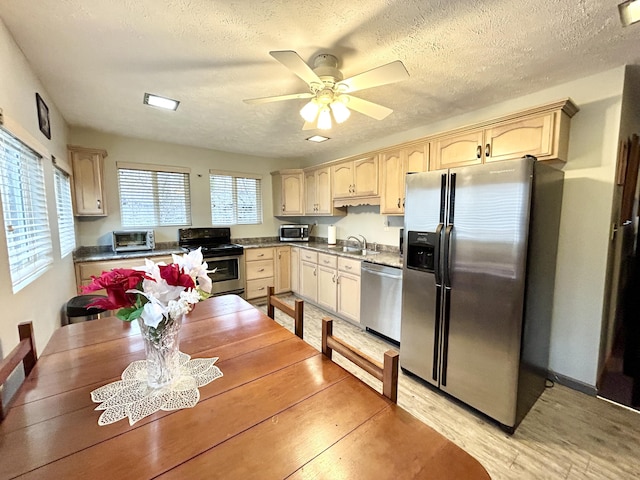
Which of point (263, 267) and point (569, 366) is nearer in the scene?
point (569, 366)

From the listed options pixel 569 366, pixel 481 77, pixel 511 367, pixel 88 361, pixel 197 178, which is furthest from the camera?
pixel 197 178

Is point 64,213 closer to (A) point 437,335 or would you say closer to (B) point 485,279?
(A) point 437,335

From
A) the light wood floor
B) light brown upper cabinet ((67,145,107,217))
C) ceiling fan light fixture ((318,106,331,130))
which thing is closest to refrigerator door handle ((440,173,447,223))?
ceiling fan light fixture ((318,106,331,130))

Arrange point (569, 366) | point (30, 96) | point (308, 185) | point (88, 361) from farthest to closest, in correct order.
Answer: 1. point (308, 185)
2. point (569, 366)
3. point (30, 96)
4. point (88, 361)

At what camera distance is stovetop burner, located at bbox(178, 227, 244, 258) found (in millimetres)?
3898

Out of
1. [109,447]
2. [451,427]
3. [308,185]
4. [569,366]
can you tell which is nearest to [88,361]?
[109,447]

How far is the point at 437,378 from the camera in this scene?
2154 millimetres

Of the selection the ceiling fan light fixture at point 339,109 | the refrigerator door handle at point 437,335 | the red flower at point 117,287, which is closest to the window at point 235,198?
the ceiling fan light fixture at point 339,109

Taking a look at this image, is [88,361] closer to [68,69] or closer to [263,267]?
[68,69]

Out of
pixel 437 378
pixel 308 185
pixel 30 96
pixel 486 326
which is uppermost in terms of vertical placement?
pixel 30 96

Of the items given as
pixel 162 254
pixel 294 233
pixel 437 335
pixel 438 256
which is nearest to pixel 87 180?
pixel 162 254

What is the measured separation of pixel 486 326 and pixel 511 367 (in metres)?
0.27

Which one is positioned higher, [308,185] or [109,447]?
[308,185]

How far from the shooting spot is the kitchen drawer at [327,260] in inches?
144
